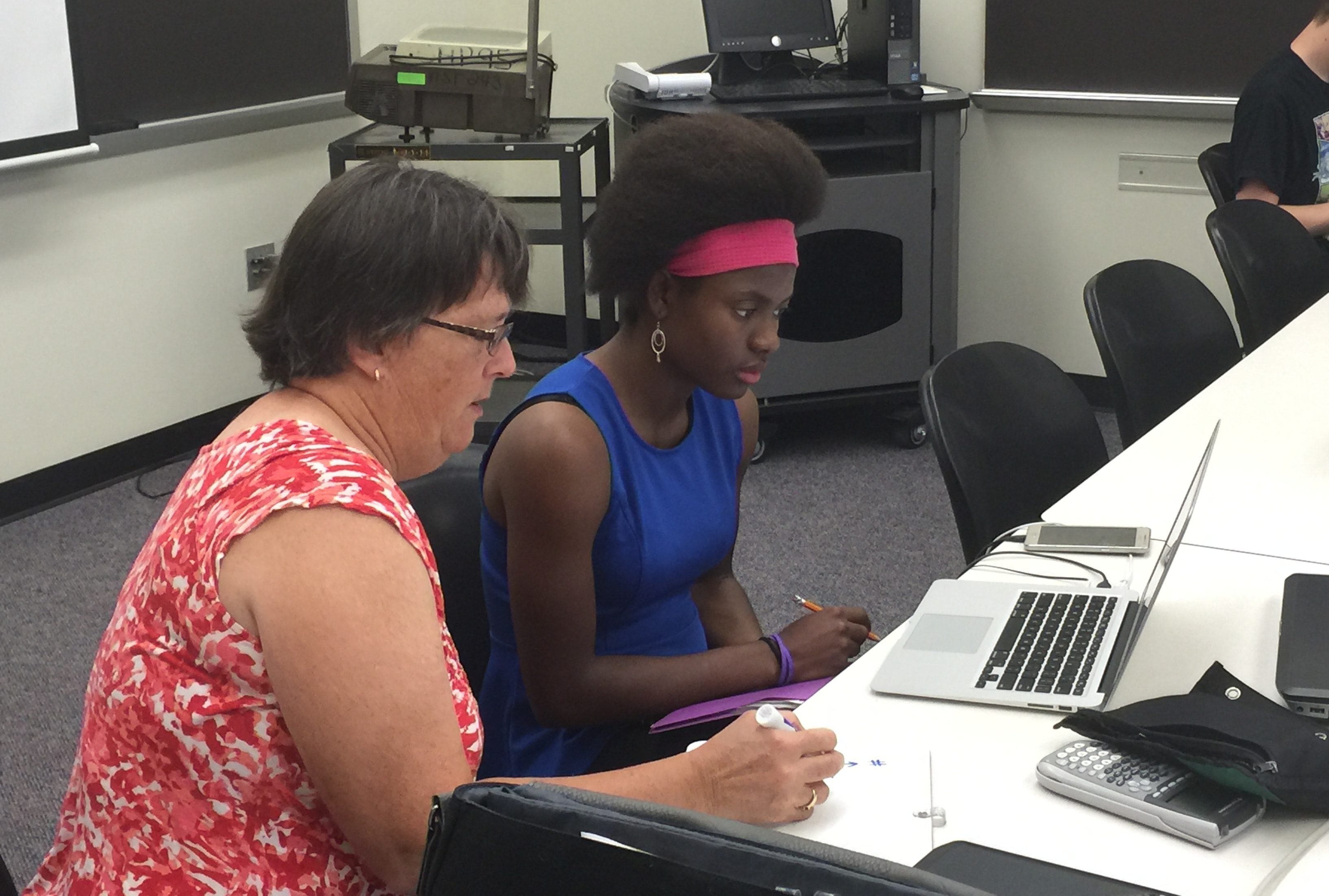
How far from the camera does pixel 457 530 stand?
64.2 inches

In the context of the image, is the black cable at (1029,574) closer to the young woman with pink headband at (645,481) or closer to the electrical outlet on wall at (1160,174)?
the young woman with pink headband at (645,481)

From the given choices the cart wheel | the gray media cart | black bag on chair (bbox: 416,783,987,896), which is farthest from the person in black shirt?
black bag on chair (bbox: 416,783,987,896)

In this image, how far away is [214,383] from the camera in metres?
4.24

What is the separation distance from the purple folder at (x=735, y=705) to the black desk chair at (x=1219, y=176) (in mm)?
2412

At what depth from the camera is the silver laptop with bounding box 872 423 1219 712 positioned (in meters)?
1.36

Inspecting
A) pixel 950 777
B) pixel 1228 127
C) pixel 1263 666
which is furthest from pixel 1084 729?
pixel 1228 127

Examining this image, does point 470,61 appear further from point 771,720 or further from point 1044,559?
point 771,720

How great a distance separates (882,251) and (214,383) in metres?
2.02

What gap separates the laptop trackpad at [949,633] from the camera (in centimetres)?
146

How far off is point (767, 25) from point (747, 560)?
156 centimetres

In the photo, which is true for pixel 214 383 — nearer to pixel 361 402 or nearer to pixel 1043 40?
pixel 1043 40

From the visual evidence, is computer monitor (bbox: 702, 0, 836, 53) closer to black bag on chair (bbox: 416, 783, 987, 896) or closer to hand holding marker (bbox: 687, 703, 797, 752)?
hand holding marker (bbox: 687, 703, 797, 752)

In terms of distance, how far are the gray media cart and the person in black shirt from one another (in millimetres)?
758

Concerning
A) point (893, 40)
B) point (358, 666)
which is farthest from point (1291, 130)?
point (358, 666)
